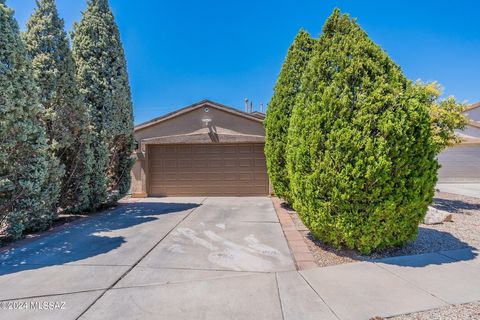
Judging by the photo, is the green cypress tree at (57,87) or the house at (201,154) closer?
the green cypress tree at (57,87)

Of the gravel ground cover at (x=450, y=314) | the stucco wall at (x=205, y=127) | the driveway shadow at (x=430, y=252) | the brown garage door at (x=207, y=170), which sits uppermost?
the stucco wall at (x=205, y=127)

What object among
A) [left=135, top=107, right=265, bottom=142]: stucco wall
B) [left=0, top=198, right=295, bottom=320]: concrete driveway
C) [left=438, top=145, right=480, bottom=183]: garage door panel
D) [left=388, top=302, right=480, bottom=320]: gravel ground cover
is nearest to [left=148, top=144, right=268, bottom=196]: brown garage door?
[left=135, top=107, right=265, bottom=142]: stucco wall

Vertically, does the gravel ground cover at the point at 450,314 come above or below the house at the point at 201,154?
below

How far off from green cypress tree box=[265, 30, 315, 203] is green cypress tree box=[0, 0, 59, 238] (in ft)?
17.4

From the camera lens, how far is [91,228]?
5.77 meters

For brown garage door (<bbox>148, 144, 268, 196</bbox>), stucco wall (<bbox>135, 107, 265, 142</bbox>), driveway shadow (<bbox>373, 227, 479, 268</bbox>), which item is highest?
stucco wall (<bbox>135, 107, 265, 142</bbox>)

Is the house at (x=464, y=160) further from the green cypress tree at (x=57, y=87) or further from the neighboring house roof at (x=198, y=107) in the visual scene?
the green cypress tree at (x=57, y=87)

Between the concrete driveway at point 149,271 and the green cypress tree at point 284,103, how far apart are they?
1.54 meters

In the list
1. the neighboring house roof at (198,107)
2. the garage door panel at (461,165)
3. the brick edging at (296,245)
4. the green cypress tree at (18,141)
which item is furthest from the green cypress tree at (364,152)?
the garage door panel at (461,165)

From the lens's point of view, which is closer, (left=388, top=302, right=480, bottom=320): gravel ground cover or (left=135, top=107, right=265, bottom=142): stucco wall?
(left=388, top=302, right=480, bottom=320): gravel ground cover

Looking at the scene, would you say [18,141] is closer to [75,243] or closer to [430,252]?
[75,243]

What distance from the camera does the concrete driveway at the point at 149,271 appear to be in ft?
8.49

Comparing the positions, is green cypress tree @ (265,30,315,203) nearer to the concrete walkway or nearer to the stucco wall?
the concrete walkway

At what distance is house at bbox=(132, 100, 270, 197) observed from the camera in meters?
10.6
